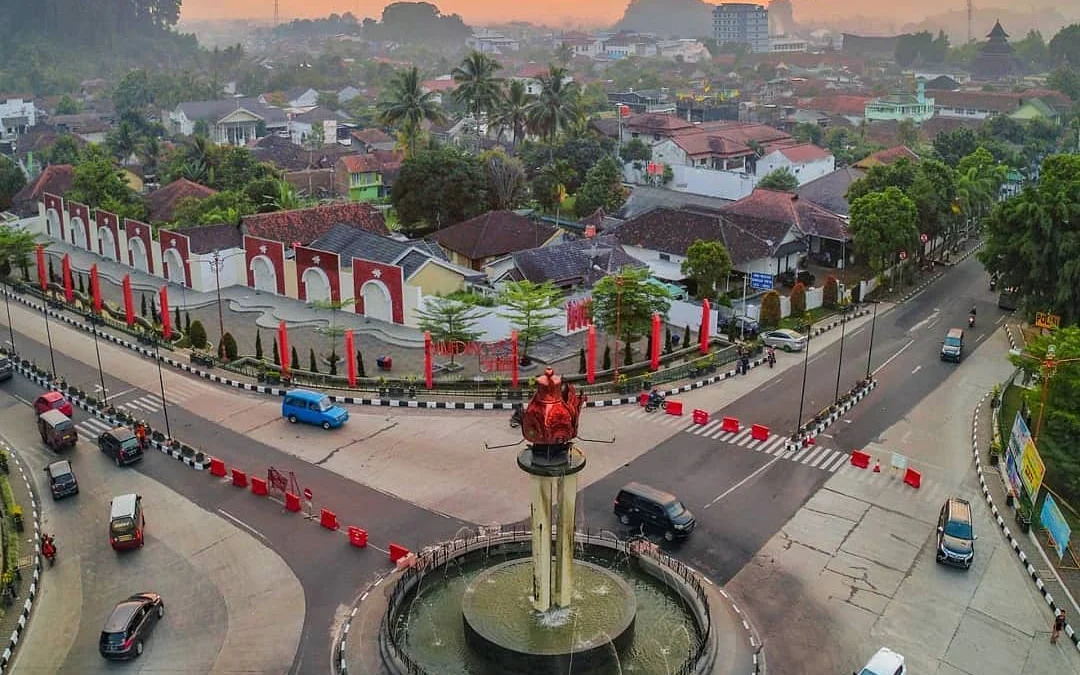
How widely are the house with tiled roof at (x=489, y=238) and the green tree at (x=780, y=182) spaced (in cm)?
2791

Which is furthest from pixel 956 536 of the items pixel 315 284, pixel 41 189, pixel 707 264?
pixel 41 189

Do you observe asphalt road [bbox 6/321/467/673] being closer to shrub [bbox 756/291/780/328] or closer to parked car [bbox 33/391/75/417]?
parked car [bbox 33/391/75/417]

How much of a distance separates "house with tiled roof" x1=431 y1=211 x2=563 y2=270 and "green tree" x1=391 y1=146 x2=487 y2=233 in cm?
623

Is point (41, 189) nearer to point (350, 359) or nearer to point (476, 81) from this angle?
point (476, 81)

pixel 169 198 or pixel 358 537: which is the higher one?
→ pixel 169 198

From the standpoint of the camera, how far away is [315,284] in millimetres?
56188

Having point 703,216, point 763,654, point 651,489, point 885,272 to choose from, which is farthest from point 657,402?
point 885,272

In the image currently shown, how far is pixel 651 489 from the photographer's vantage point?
97.8 ft

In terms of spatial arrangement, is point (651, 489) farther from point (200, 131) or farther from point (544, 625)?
point (200, 131)

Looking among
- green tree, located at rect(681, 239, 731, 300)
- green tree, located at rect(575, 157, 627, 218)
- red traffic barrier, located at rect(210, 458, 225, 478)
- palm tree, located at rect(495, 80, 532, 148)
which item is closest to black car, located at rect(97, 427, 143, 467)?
red traffic barrier, located at rect(210, 458, 225, 478)

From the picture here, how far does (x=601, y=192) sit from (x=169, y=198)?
3571cm

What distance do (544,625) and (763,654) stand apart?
18.2 ft

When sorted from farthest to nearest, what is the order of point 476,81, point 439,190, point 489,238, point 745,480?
point 476,81, point 439,190, point 489,238, point 745,480

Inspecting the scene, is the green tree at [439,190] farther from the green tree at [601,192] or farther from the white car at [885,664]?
the white car at [885,664]
